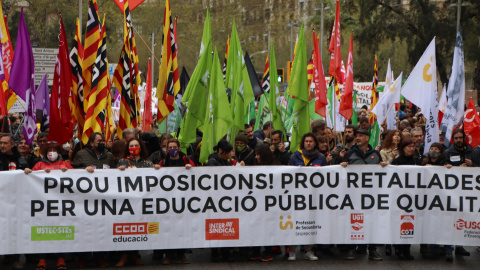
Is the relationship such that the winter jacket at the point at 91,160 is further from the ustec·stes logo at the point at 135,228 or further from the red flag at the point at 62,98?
the red flag at the point at 62,98

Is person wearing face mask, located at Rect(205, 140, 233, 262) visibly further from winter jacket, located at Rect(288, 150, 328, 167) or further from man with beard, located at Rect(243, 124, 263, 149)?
man with beard, located at Rect(243, 124, 263, 149)

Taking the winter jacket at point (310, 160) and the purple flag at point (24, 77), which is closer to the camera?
the winter jacket at point (310, 160)

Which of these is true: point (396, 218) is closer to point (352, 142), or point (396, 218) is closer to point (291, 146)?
point (352, 142)

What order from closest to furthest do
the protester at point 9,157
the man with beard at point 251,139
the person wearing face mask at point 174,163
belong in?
the protester at point 9,157
the person wearing face mask at point 174,163
the man with beard at point 251,139

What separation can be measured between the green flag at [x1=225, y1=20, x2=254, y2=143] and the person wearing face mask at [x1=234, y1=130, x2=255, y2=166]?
0.83 metres

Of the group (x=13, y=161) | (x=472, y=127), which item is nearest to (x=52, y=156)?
(x=13, y=161)

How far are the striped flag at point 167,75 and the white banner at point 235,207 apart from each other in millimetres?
1947

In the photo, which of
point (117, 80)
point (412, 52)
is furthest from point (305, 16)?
point (117, 80)

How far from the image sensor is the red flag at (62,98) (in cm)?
1109

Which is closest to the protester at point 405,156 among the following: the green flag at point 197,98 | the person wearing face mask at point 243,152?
the person wearing face mask at point 243,152

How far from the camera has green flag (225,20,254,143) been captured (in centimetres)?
1166

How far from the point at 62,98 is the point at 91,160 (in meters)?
1.68

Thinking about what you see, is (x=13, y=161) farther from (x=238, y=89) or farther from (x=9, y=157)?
(x=238, y=89)

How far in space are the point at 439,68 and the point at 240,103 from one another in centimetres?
2596
